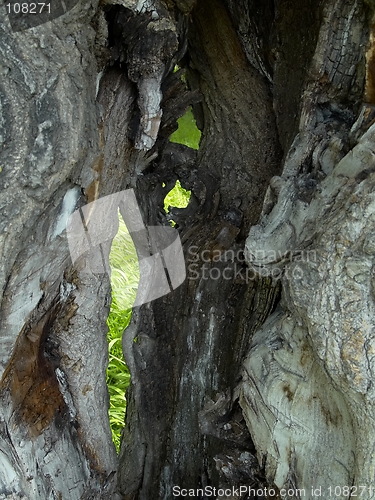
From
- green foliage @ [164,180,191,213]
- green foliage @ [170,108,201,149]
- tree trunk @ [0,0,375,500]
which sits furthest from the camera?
green foliage @ [164,180,191,213]

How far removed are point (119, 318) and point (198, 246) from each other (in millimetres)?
963

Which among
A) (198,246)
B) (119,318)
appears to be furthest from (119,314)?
(198,246)

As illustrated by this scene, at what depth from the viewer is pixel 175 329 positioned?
1068mm

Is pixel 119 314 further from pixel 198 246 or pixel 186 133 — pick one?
pixel 198 246

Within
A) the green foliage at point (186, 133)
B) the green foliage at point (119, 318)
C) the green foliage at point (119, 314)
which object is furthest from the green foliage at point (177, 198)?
the green foliage at point (186, 133)

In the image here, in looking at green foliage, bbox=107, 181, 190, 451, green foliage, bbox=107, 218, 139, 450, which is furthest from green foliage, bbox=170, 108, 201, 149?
green foliage, bbox=107, 218, 139, 450

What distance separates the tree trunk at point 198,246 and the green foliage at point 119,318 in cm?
71

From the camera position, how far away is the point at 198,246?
1042 mm

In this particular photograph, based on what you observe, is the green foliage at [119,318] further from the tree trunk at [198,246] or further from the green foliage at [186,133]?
the tree trunk at [198,246]

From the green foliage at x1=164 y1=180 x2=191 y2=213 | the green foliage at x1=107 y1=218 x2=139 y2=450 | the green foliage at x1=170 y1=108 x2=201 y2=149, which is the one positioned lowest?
the green foliage at x1=107 y1=218 x2=139 y2=450

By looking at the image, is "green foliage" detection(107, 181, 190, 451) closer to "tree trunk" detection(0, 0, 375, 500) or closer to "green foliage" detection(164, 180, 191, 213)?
"green foliage" detection(164, 180, 191, 213)

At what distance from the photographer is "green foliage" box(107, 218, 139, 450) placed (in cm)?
178

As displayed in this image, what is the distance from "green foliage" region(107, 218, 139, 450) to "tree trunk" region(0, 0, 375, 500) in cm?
71

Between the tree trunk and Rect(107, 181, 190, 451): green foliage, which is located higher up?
the tree trunk
